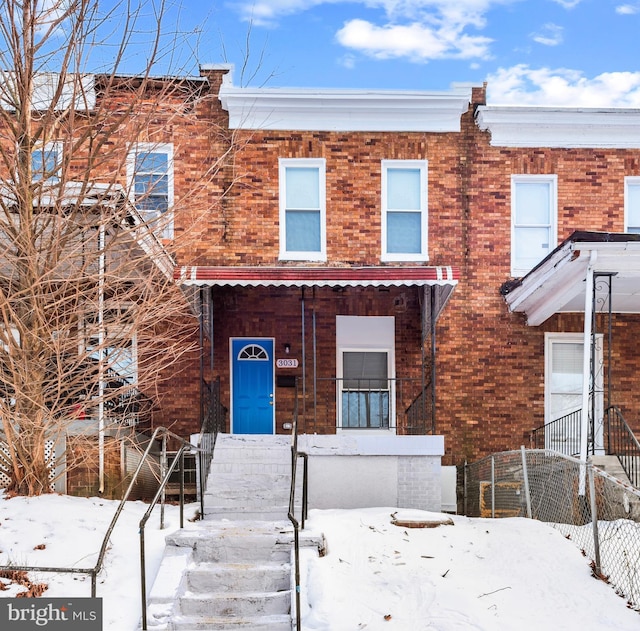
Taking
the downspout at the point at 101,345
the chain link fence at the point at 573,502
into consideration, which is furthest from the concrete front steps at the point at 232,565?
the chain link fence at the point at 573,502

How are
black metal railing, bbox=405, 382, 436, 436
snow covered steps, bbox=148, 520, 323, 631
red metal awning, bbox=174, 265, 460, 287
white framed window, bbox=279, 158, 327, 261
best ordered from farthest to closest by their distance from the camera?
1. white framed window, bbox=279, 158, 327, 261
2. black metal railing, bbox=405, 382, 436, 436
3. red metal awning, bbox=174, 265, 460, 287
4. snow covered steps, bbox=148, 520, 323, 631

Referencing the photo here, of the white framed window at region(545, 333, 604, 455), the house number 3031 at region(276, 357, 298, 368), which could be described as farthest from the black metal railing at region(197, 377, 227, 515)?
the white framed window at region(545, 333, 604, 455)

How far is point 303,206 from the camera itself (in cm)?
1352

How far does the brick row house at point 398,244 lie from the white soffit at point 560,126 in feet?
0.10

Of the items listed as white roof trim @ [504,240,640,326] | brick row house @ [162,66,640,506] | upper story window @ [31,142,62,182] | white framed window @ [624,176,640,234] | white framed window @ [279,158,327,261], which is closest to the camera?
upper story window @ [31,142,62,182]

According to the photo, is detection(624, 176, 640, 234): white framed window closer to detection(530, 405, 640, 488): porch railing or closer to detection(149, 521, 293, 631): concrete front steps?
detection(530, 405, 640, 488): porch railing

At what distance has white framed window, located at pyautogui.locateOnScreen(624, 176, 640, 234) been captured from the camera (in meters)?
13.8

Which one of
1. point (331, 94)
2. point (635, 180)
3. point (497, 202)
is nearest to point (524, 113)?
point (497, 202)

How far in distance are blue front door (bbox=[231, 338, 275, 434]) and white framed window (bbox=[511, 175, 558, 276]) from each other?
16.6 feet

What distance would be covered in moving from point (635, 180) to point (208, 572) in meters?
11.1

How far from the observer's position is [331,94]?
13273mm

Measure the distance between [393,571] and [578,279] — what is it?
562 cm

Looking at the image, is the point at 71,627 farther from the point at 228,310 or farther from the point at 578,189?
the point at 578,189

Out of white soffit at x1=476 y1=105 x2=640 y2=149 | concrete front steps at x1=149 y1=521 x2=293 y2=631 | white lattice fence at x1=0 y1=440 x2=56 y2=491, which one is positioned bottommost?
concrete front steps at x1=149 y1=521 x2=293 y2=631
